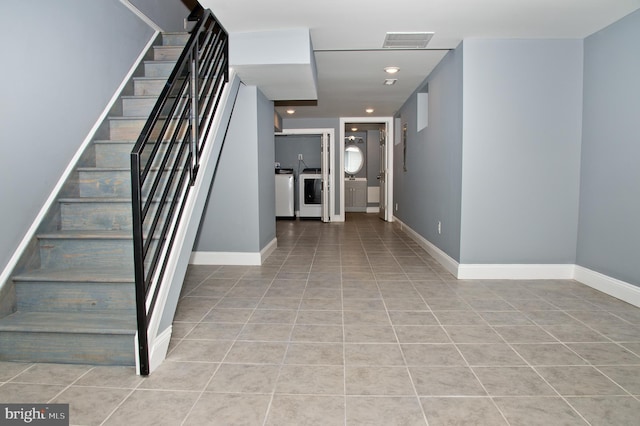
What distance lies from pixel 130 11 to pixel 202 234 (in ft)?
7.37

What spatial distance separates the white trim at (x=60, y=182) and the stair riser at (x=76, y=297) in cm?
13

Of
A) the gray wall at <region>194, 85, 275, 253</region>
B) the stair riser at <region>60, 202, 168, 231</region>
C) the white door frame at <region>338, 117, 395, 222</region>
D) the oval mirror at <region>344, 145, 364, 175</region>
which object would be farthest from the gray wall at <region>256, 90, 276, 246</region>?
the oval mirror at <region>344, 145, 364, 175</region>

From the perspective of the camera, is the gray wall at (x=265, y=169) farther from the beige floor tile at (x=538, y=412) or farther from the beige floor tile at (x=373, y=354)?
the beige floor tile at (x=538, y=412)

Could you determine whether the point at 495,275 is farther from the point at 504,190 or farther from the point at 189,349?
the point at 189,349

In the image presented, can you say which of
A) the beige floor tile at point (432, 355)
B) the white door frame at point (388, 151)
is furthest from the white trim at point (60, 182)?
the white door frame at point (388, 151)

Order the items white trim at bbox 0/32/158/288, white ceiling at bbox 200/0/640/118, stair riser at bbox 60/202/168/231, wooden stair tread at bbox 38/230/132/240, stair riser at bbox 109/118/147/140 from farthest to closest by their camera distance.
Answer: stair riser at bbox 109/118/147/140 → white ceiling at bbox 200/0/640/118 → stair riser at bbox 60/202/168/231 → wooden stair tread at bbox 38/230/132/240 → white trim at bbox 0/32/158/288

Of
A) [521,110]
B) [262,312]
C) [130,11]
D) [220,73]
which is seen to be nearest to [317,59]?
[220,73]

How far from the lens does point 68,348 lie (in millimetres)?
1921

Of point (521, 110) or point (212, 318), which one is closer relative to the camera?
point (212, 318)

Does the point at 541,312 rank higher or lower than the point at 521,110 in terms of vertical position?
lower

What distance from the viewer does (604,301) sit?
2941 mm

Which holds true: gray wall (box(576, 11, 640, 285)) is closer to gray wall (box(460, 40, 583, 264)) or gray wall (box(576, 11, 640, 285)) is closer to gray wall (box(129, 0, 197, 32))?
gray wall (box(460, 40, 583, 264))

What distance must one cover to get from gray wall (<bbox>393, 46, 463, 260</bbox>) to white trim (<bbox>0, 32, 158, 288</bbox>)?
298 cm

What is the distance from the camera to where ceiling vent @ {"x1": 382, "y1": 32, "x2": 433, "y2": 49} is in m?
3.38
